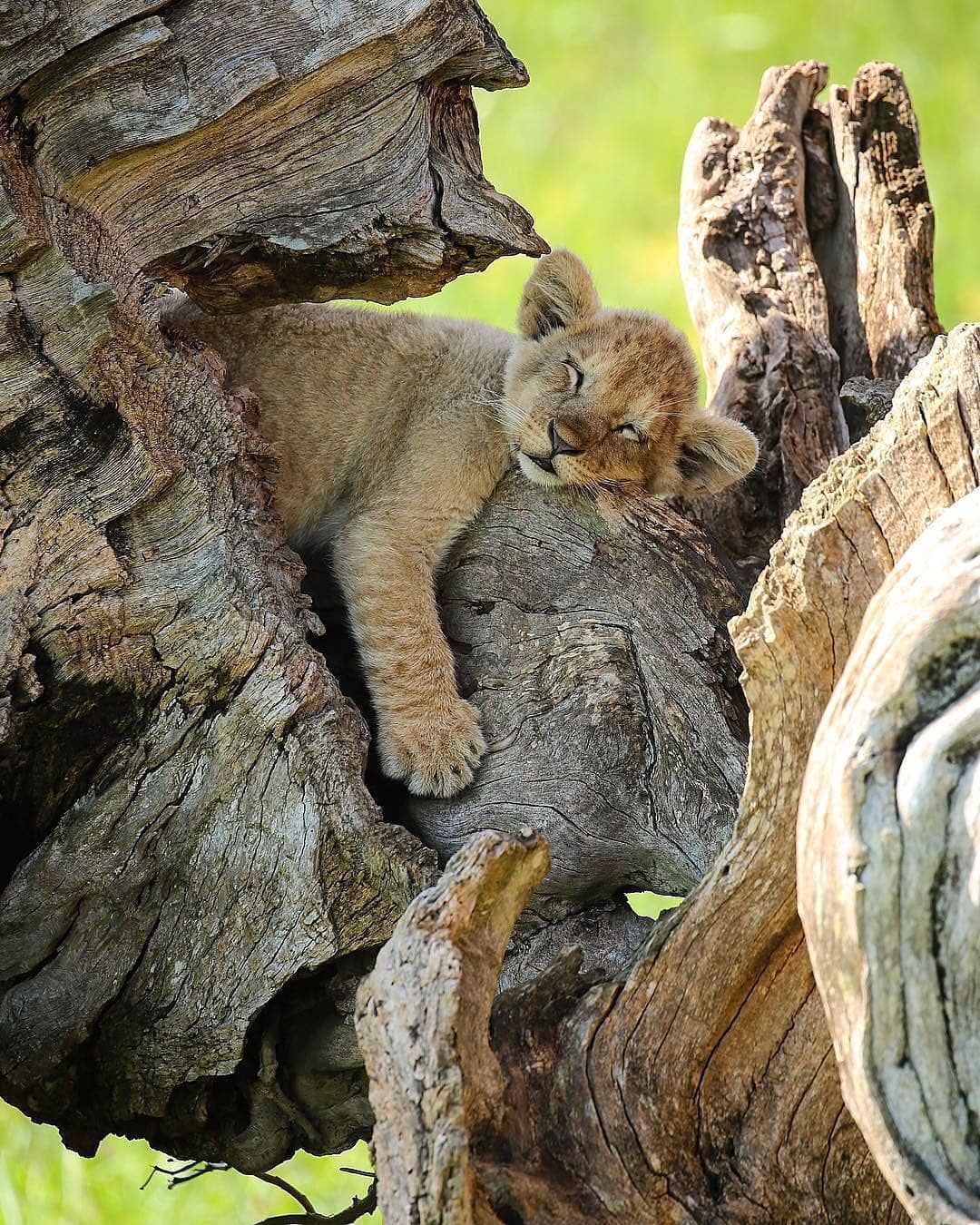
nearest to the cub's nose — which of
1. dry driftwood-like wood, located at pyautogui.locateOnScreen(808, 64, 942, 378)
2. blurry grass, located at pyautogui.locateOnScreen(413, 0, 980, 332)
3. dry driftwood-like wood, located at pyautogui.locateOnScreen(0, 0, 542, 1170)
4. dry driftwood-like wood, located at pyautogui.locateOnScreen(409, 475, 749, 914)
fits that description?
dry driftwood-like wood, located at pyautogui.locateOnScreen(409, 475, 749, 914)

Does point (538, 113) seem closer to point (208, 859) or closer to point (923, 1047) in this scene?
point (208, 859)

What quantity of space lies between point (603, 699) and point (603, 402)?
1.37 m

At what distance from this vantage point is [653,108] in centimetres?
919

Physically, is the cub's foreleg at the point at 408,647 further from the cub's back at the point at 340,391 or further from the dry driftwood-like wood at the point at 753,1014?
the dry driftwood-like wood at the point at 753,1014

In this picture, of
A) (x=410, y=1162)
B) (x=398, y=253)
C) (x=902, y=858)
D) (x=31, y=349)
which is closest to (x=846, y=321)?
(x=398, y=253)

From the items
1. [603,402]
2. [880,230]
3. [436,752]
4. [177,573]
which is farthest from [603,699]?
[880,230]

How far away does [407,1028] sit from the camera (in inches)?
89.8

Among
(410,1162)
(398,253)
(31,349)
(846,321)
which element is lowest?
(410,1162)

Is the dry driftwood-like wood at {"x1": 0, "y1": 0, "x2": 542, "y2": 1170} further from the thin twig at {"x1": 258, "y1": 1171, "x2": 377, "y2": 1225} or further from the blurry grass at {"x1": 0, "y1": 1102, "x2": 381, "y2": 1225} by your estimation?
the blurry grass at {"x1": 0, "y1": 1102, "x2": 381, "y2": 1225}

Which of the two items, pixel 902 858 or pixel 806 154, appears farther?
pixel 806 154

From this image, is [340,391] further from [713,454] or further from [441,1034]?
[441,1034]

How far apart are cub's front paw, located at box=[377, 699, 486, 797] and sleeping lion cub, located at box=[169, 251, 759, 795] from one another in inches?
7.6

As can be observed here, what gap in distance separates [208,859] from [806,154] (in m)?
3.68

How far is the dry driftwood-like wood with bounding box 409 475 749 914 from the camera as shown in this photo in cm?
340
